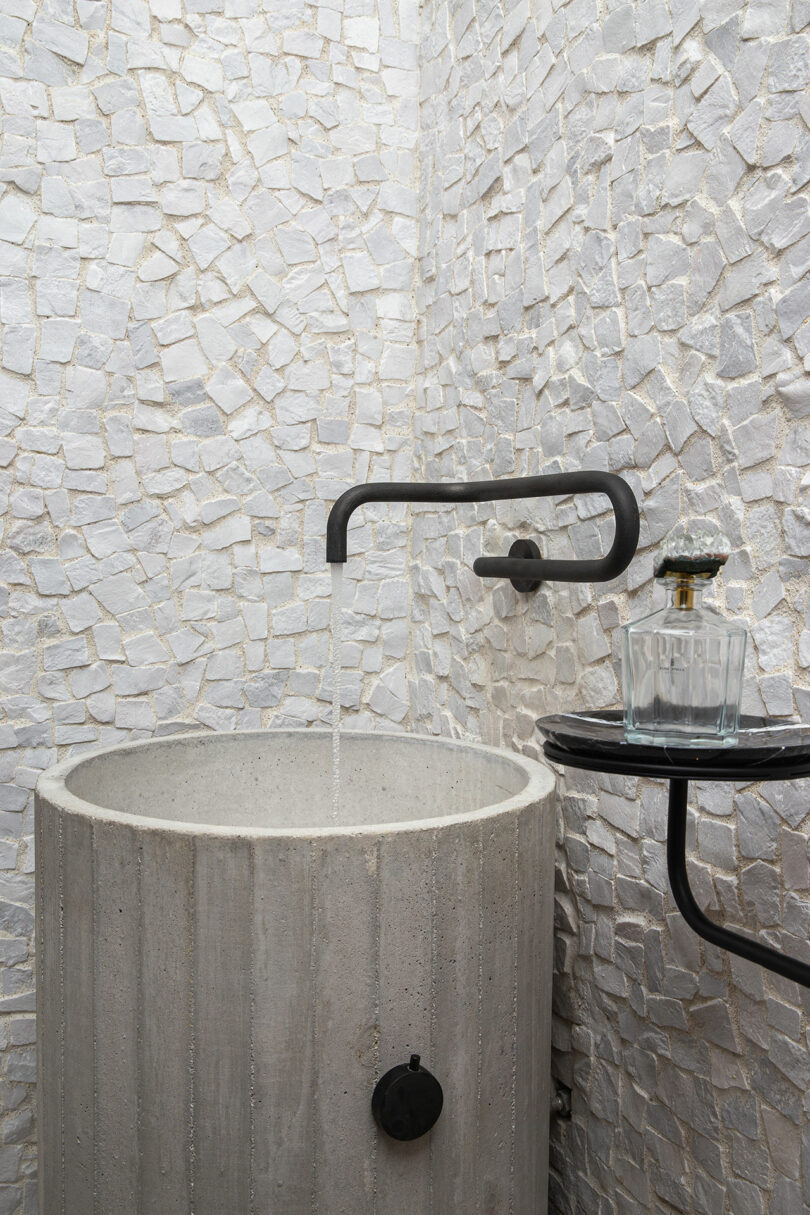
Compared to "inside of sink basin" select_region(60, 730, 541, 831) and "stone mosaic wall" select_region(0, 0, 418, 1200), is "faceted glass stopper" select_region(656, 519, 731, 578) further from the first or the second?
"stone mosaic wall" select_region(0, 0, 418, 1200)

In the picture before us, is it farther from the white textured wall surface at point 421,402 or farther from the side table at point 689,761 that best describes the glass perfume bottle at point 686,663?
the white textured wall surface at point 421,402

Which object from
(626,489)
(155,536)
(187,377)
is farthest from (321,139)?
(626,489)

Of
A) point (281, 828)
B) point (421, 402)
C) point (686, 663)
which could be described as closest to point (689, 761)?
point (686, 663)

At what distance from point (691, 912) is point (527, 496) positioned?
450 millimetres

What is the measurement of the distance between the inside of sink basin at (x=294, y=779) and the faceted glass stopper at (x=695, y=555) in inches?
17.6

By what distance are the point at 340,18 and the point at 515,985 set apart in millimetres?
1405

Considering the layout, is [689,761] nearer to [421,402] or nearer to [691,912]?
[691,912]

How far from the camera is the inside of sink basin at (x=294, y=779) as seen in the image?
3.89 ft

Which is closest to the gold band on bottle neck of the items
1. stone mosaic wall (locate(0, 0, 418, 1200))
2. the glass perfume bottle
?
the glass perfume bottle

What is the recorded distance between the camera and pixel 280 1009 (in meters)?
0.81

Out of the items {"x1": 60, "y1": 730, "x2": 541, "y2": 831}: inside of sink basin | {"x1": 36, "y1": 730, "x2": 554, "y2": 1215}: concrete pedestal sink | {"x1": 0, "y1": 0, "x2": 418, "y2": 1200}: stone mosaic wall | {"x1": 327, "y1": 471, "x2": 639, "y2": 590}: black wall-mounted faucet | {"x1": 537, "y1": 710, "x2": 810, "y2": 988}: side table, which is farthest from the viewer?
{"x1": 0, "y1": 0, "x2": 418, "y2": 1200}: stone mosaic wall

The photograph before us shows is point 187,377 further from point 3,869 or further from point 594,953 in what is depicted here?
point 594,953

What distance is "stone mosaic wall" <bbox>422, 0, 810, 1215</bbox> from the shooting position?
2.88 feet

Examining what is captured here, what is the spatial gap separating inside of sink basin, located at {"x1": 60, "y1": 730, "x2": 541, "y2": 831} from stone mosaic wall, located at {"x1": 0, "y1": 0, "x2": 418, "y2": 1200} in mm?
281
